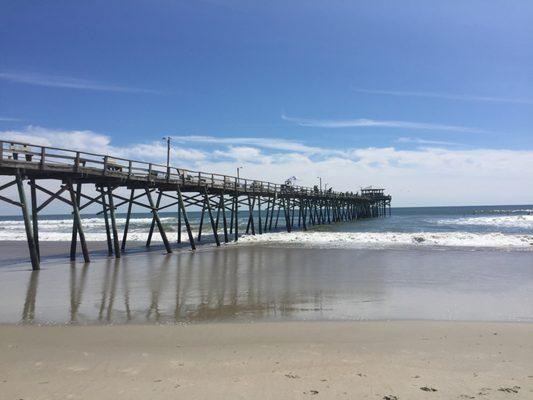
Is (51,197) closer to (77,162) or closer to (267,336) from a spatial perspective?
(77,162)

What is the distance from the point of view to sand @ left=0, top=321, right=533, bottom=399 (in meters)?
4.54

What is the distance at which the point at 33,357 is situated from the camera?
5.73 metres

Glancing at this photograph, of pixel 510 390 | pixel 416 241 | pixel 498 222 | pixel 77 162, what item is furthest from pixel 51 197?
pixel 498 222

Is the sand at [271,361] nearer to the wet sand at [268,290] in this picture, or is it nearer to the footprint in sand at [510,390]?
the footprint in sand at [510,390]

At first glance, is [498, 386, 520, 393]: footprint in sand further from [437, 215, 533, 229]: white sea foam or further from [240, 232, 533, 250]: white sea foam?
[437, 215, 533, 229]: white sea foam

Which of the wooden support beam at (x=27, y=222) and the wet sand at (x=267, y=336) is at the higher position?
the wooden support beam at (x=27, y=222)

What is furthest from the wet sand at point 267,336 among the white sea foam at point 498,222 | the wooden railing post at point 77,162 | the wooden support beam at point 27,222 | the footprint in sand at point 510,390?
the white sea foam at point 498,222

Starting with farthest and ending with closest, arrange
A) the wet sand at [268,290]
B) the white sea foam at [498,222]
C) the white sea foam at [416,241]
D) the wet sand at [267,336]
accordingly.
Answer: the white sea foam at [498,222] → the white sea foam at [416,241] → the wet sand at [268,290] → the wet sand at [267,336]

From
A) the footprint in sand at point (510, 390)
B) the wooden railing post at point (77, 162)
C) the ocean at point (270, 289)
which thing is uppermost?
the wooden railing post at point (77, 162)

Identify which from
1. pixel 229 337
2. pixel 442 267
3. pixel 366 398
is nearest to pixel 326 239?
pixel 442 267

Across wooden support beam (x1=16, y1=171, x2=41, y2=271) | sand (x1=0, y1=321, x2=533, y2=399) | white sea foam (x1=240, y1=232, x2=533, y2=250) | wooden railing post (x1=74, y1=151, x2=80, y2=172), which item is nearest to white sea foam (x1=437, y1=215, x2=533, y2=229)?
white sea foam (x1=240, y1=232, x2=533, y2=250)

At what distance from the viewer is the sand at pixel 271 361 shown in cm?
454

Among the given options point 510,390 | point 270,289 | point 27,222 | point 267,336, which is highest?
point 27,222

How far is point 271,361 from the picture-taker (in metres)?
5.49
